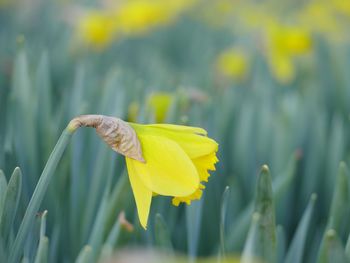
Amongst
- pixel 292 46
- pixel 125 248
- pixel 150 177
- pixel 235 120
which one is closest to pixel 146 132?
pixel 150 177

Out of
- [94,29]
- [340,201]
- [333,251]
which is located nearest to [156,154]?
[333,251]

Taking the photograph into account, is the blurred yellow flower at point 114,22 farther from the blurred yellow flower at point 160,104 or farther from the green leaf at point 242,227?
the green leaf at point 242,227

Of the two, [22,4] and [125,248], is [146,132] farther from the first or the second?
[22,4]

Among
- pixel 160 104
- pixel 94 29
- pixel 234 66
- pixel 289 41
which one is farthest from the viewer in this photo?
pixel 234 66

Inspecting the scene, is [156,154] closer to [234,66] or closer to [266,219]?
[266,219]

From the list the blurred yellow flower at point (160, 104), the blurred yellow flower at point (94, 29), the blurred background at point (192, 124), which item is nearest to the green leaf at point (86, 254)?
the blurred background at point (192, 124)

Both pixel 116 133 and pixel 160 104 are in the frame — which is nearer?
pixel 116 133

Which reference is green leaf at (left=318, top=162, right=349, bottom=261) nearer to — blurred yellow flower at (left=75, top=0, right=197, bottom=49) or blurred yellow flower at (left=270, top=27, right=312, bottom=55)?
blurred yellow flower at (left=270, top=27, right=312, bottom=55)

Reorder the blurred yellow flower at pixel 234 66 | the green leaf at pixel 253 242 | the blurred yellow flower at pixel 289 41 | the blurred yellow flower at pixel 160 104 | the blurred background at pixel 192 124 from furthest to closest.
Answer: the blurred yellow flower at pixel 234 66 < the blurred yellow flower at pixel 289 41 < the blurred yellow flower at pixel 160 104 < the blurred background at pixel 192 124 < the green leaf at pixel 253 242
